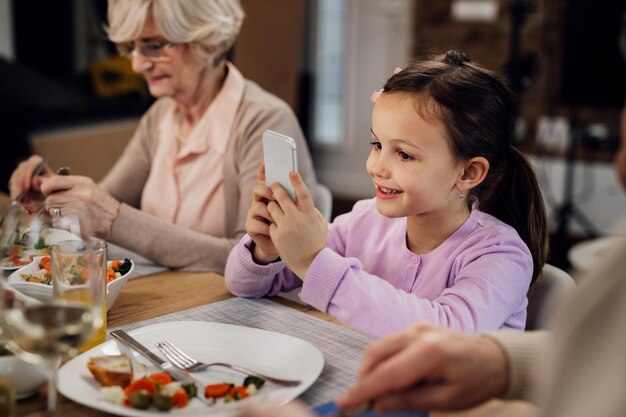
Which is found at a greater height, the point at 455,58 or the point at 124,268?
the point at 455,58

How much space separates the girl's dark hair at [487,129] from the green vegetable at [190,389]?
0.59 metres

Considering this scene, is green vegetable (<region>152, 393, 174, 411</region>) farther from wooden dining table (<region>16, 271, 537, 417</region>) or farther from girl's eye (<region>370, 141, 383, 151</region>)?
girl's eye (<region>370, 141, 383, 151</region>)

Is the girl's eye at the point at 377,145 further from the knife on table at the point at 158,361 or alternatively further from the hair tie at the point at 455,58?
the knife on table at the point at 158,361

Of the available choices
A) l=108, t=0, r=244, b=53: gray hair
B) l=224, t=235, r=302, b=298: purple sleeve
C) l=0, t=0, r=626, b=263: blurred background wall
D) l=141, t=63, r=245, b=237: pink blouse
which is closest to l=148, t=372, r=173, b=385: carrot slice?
l=224, t=235, r=302, b=298: purple sleeve

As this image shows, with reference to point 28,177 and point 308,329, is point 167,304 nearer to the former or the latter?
point 308,329

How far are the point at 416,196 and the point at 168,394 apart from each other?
546mm

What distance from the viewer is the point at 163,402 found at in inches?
39.1

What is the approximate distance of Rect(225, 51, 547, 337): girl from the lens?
4.04 ft

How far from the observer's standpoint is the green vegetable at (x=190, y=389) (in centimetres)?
104

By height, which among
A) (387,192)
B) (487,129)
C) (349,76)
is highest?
(487,129)

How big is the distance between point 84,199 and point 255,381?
2.49 feet

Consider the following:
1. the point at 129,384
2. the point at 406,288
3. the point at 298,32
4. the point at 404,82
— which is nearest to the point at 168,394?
the point at 129,384

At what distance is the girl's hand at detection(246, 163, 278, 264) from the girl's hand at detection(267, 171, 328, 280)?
2.0 inches

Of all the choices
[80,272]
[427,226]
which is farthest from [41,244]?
[427,226]
